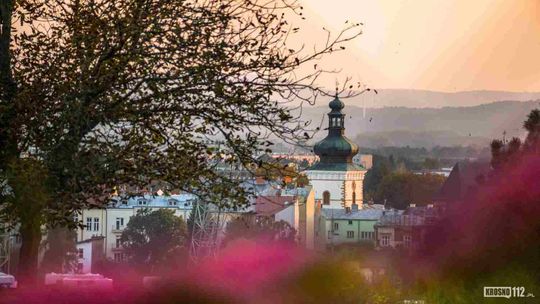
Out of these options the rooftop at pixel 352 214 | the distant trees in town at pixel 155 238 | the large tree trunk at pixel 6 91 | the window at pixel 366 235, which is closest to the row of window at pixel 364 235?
the window at pixel 366 235

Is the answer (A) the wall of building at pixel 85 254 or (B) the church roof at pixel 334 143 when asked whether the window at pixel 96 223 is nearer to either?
(A) the wall of building at pixel 85 254

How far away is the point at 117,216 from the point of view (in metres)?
7.93

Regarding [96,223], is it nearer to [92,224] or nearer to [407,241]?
[92,224]

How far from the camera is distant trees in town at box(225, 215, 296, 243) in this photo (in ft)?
25.2

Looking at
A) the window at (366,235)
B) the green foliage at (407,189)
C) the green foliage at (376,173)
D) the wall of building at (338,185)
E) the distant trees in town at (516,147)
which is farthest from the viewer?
the green foliage at (376,173)

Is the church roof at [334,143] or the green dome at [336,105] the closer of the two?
the green dome at [336,105]

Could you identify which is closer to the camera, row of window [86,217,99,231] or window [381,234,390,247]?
row of window [86,217,99,231]

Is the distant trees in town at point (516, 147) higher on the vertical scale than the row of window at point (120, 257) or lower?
higher

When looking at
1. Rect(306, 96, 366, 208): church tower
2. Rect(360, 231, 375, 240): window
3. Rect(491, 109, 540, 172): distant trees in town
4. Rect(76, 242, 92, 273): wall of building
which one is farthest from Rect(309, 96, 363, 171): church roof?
Rect(76, 242, 92, 273): wall of building

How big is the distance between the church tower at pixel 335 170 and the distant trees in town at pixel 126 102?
1.29 m

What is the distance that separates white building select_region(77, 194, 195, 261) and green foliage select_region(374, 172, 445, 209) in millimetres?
3798

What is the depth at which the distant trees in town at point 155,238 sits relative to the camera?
7277 millimetres

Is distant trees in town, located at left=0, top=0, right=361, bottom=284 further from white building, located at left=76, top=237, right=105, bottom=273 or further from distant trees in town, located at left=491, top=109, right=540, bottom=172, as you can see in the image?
distant trees in town, located at left=491, top=109, right=540, bottom=172

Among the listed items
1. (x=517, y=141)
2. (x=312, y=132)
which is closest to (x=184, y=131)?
(x=312, y=132)
